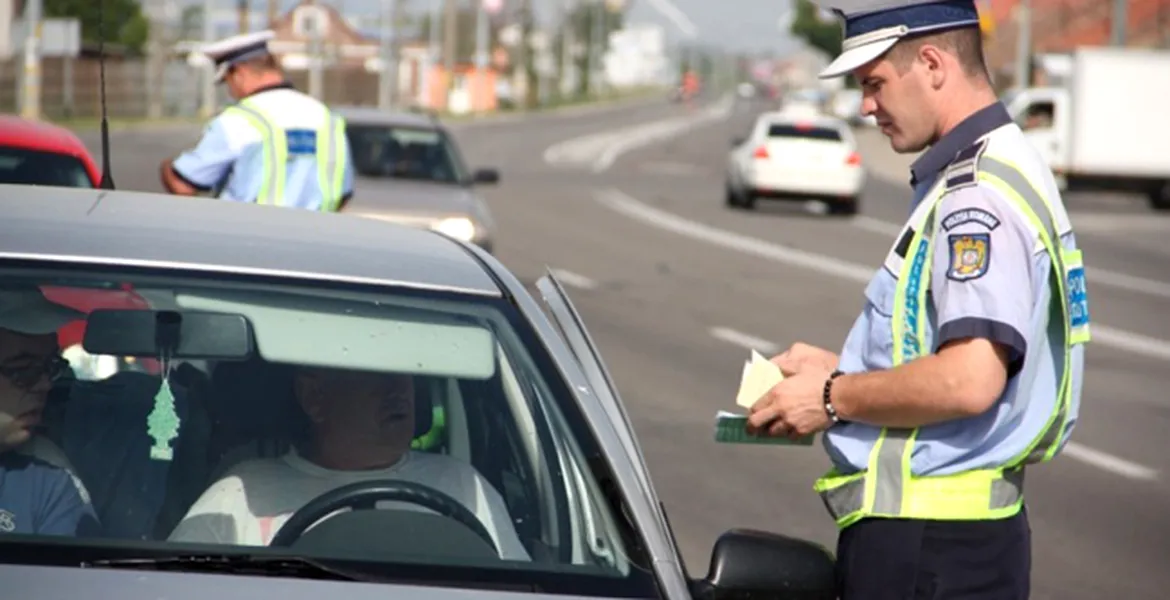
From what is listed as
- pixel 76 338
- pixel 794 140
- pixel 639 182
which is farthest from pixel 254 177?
pixel 639 182

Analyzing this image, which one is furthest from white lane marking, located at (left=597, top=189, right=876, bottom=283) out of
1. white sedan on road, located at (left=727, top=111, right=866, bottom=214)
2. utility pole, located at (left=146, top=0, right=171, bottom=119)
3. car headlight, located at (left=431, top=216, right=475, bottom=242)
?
utility pole, located at (left=146, top=0, right=171, bottom=119)

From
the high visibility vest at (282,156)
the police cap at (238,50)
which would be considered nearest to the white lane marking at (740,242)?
the high visibility vest at (282,156)

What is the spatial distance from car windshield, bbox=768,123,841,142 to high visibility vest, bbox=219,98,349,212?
24.7m

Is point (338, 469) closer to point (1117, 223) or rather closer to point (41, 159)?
point (41, 159)

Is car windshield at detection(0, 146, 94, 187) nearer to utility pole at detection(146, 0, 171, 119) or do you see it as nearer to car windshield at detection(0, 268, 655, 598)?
car windshield at detection(0, 268, 655, 598)

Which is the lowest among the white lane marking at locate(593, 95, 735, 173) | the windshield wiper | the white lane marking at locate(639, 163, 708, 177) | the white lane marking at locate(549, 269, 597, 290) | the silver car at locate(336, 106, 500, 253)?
the white lane marking at locate(593, 95, 735, 173)

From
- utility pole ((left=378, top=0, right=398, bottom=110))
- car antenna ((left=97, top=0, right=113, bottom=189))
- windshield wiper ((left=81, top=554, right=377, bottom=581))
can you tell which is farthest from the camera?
utility pole ((left=378, top=0, right=398, bottom=110))

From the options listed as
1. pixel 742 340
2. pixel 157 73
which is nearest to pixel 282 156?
pixel 742 340

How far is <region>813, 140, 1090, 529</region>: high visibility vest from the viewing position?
12.8ft

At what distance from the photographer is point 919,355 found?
396cm

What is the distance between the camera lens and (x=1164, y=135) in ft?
141

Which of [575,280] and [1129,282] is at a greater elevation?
[575,280]

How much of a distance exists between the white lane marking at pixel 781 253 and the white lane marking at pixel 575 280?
2756 mm

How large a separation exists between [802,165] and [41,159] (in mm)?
25227
